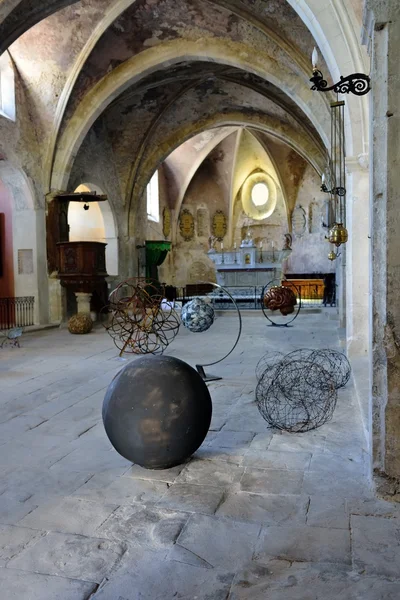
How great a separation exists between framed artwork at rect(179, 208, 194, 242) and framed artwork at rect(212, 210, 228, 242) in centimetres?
115

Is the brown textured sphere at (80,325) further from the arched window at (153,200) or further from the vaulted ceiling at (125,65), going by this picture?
the arched window at (153,200)

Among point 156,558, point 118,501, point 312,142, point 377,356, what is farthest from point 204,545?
point 312,142

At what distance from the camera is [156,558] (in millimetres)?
2172

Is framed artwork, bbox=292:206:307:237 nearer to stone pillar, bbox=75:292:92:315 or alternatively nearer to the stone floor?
stone pillar, bbox=75:292:92:315

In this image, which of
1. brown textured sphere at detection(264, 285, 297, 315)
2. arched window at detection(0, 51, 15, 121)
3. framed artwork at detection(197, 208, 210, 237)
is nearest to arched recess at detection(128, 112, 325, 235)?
arched window at detection(0, 51, 15, 121)

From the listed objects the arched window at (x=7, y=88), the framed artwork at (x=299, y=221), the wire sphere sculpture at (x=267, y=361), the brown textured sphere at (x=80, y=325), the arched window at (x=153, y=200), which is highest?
the arched window at (x=7, y=88)

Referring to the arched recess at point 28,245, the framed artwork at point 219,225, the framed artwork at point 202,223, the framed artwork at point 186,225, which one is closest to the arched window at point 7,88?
the arched recess at point 28,245

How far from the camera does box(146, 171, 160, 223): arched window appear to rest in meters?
21.8

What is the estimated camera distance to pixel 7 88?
11.4 metres

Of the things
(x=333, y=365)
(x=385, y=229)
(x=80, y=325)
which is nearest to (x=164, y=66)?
(x=80, y=325)

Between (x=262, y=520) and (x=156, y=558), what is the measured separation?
0.62m

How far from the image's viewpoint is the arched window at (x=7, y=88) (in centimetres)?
1140

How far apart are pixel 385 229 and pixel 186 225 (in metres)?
22.1

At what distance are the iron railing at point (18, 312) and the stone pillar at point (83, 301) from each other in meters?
1.17
